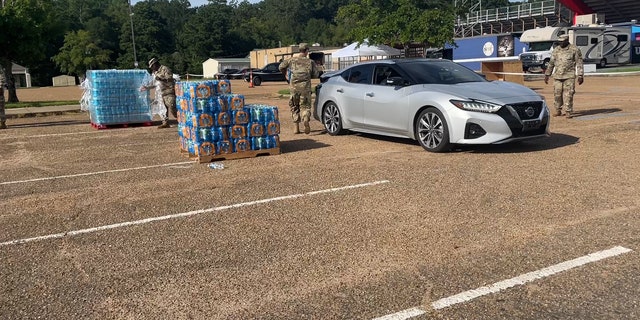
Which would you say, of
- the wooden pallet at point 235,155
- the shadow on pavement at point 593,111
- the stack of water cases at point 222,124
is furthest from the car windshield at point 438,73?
the shadow on pavement at point 593,111

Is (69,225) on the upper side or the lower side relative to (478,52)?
lower

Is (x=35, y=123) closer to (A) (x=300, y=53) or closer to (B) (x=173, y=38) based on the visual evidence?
(A) (x=300, y=53)

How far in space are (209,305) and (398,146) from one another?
21.6ft

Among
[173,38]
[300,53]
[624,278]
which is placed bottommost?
[624,278]

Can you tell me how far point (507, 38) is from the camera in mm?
48219

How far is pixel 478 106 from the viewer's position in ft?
27.9

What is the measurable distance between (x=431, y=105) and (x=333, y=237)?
4.48 m

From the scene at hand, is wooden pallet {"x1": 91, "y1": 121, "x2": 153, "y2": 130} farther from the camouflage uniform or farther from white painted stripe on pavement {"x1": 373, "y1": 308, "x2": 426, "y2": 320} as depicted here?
white painted stripe on pavement {"x1": 373, "y1": 308, "x2": 426, "y2": 320}

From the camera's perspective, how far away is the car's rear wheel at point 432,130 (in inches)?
344

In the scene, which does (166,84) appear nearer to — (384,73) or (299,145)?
(299,145)

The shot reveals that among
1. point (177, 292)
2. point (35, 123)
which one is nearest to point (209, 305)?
point (177, 292)

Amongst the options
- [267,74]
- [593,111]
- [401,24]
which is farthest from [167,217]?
[267,74]

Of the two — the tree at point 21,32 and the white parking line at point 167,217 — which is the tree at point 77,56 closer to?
the tree at point 21,32

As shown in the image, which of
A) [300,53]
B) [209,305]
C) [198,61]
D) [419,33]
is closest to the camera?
[209,305]
